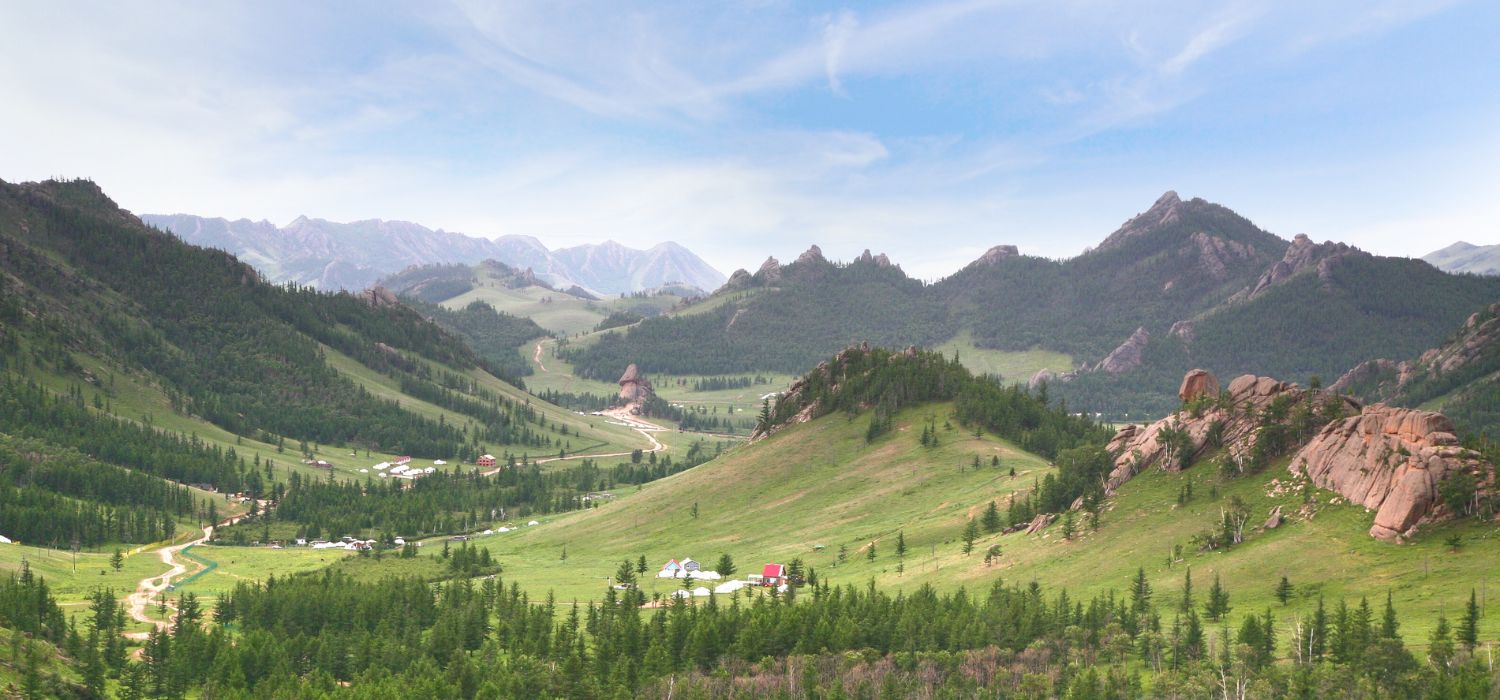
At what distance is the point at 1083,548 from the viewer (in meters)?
130

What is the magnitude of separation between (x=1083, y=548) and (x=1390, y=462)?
37259mm

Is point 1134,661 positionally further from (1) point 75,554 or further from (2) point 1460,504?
(1) point 75,554

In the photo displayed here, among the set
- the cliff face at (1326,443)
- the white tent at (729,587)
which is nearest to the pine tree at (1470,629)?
the cliff face at (1326,443)

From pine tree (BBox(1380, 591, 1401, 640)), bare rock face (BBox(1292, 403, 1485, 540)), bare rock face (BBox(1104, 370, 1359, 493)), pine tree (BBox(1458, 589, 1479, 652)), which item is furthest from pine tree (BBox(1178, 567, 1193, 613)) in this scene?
bare rock face (BBox(1104, 370, 1359, 493))

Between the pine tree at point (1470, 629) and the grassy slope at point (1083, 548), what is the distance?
1.97 m

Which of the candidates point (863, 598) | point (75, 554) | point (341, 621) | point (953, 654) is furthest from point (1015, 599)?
point (75, 554)

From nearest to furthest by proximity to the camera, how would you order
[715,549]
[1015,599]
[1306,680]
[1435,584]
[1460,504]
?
[1306,680] → [1435,584] → [1460,504] → [1015,599] → [715,549]

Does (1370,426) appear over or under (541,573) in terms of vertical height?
over

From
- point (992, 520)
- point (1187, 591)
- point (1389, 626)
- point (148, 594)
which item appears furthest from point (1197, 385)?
point (148, 594)

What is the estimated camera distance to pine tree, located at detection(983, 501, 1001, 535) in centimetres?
15275

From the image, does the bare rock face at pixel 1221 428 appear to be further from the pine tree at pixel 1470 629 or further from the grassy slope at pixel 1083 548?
the pine tree at pixel 1470 629

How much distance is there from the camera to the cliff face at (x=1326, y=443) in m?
101

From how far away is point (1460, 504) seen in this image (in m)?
98.4

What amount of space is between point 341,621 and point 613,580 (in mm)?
42000
